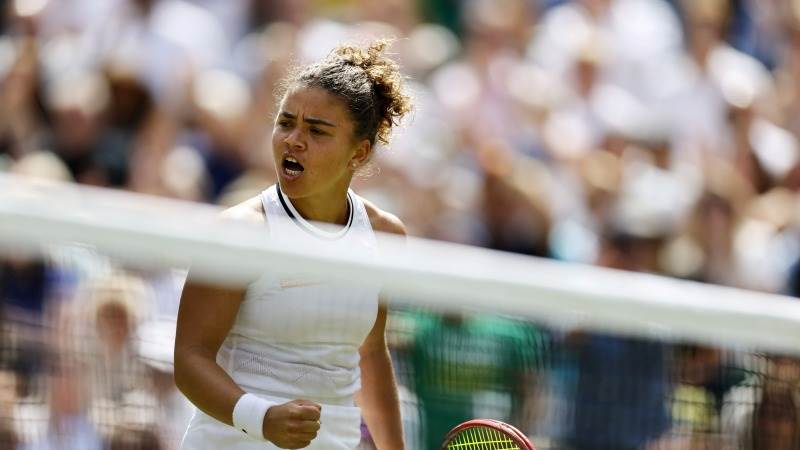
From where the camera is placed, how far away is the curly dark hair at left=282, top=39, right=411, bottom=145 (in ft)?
11.5

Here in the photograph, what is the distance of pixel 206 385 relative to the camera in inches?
123

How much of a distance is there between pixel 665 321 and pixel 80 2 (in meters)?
4.67

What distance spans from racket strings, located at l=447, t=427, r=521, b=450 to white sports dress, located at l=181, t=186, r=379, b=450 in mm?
276

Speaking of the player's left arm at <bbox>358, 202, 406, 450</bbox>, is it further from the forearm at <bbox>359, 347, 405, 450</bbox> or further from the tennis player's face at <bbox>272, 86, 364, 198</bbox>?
the tennis player's face at <bbox>272, 86, 364, 198</bbox>

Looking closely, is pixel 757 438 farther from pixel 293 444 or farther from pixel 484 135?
pixel 484 135

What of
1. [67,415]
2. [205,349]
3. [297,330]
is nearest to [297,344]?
[297,330]

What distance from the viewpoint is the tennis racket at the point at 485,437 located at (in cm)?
342

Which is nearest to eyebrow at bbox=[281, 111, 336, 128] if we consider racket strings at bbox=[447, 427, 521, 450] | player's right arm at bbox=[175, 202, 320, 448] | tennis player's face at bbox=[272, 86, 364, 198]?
tennis player's face at bbox=[272, 86, 364, 198]

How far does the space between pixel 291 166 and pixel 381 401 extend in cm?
67

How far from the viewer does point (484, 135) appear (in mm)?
7168

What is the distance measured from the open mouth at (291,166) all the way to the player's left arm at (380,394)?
0.35 metres

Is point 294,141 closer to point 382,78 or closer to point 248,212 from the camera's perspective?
point 248,212

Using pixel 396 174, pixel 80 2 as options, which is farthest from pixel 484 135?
pixel 80 2

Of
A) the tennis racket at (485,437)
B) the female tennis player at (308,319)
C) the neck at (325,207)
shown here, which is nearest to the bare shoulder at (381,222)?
the female tennis player at (308,319)
